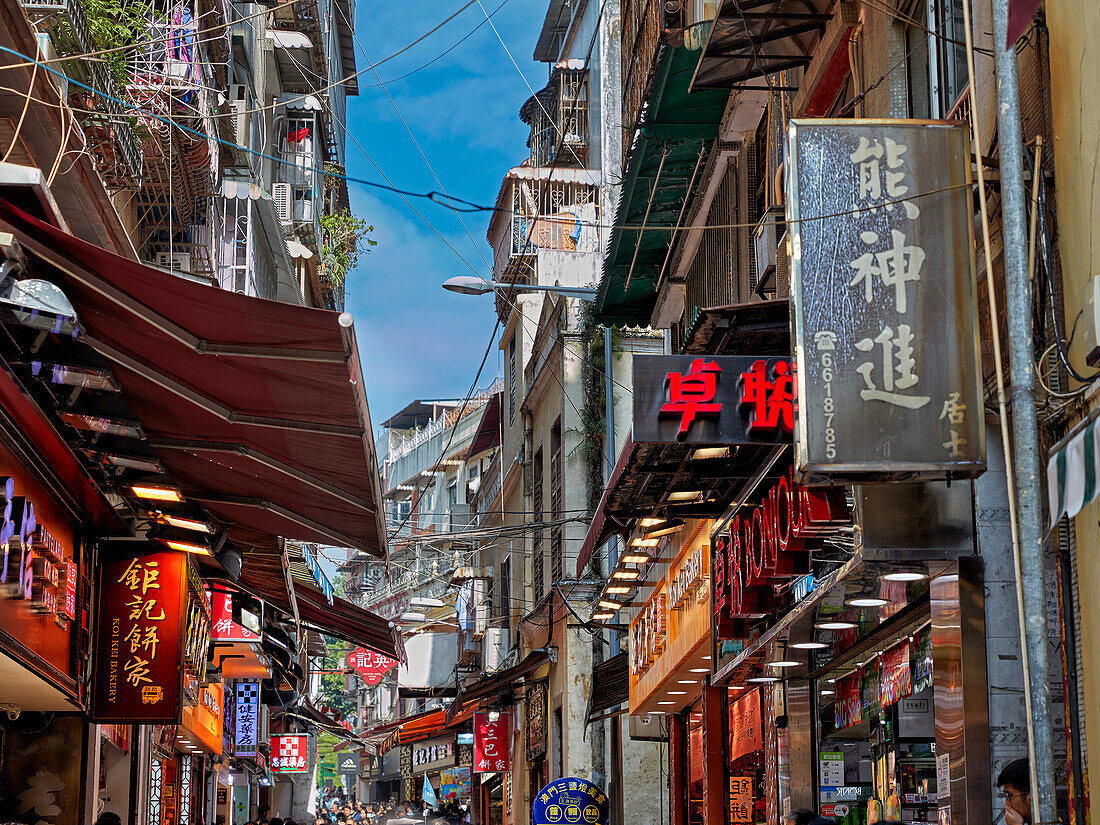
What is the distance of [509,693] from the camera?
28781 millimetres

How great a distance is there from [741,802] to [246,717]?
1418 cm

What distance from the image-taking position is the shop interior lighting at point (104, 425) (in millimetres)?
8648

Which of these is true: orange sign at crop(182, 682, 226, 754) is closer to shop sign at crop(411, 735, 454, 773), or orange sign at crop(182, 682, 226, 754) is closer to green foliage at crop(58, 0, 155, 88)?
green foliage at crop(58, 0, 155, 88)

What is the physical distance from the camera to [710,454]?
1092 centimetres

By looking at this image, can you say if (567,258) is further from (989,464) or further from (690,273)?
(989,464)


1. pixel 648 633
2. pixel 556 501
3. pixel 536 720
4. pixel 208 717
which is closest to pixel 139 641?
pixel 648 633

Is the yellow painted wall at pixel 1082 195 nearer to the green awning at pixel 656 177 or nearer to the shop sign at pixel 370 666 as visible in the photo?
the green awning at pixel 656 177

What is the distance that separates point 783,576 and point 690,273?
293 inches

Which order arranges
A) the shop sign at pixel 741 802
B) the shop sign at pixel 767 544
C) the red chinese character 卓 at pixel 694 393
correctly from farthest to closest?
the shop sign at pixel 741 802 → the red chinese character 卓 at pixel 694 393 → the shop sign at pixel 767 544

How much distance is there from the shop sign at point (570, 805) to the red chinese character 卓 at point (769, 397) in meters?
10.9

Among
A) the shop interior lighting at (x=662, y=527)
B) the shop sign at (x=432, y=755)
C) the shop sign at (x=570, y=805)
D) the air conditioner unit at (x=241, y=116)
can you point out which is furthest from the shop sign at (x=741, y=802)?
the shop sign at (x=432, y=755)

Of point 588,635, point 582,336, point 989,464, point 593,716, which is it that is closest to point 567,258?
point 582,336

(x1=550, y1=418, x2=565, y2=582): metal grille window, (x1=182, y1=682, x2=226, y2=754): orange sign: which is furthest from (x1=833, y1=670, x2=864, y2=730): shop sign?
(x1=550, y1=418, x2=565, y2=582): metal grille window

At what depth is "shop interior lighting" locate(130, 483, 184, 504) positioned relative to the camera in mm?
10141
